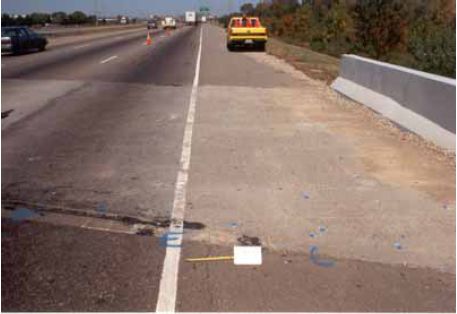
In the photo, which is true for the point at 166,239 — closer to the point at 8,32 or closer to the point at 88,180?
the point at 88,180

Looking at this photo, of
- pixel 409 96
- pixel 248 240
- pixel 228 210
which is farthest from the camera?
pixel 409 96

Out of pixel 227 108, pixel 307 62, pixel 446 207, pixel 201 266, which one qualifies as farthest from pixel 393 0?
pixel 201 266

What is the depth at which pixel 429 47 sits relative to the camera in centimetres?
1828

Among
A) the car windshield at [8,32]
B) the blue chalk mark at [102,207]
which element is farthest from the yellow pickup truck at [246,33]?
the blue chalk mark at [102,207]

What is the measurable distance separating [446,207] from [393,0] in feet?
95.3

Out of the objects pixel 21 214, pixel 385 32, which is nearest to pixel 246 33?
pixel 385 32

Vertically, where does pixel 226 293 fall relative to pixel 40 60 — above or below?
above

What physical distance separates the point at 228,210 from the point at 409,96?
559cm

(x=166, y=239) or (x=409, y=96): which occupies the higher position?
(x=409, y=96)

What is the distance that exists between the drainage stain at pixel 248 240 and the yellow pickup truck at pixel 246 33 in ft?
105

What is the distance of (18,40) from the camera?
3378 cm

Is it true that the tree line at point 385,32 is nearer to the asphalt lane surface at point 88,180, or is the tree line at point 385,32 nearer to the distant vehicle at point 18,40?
the asphalt lane surface at point 88,180

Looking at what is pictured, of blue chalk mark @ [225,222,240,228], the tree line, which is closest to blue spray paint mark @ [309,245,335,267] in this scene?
blue chalk mark @ [225,222,240,228]

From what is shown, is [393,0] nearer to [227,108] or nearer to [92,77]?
[92,77]
